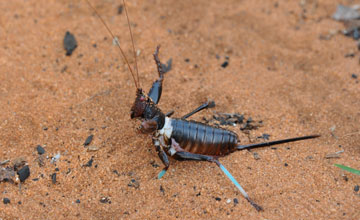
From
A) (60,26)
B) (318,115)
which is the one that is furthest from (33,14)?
(318,115)

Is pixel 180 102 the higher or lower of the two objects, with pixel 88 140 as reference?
lower

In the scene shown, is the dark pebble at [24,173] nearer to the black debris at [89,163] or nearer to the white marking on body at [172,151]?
the black debris at [89,163]

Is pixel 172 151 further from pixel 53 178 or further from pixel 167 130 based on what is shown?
Answer: pixel 53 178

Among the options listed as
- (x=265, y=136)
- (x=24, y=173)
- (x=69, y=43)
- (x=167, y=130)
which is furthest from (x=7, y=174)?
(x=265, y=136)

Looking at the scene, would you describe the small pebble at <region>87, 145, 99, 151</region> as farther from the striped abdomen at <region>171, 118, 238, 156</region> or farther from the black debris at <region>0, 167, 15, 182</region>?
the striped abdomen at <region>171, 118, 238, 156</region>

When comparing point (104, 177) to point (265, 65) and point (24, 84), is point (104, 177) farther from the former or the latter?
point (265, 65)

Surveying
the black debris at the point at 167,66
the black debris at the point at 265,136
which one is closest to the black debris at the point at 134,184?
the black debris at the point at 265,136

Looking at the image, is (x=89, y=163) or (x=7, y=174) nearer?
(x=7, y=174)

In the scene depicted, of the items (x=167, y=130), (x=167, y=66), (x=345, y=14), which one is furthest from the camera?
(x=345, y=14)
